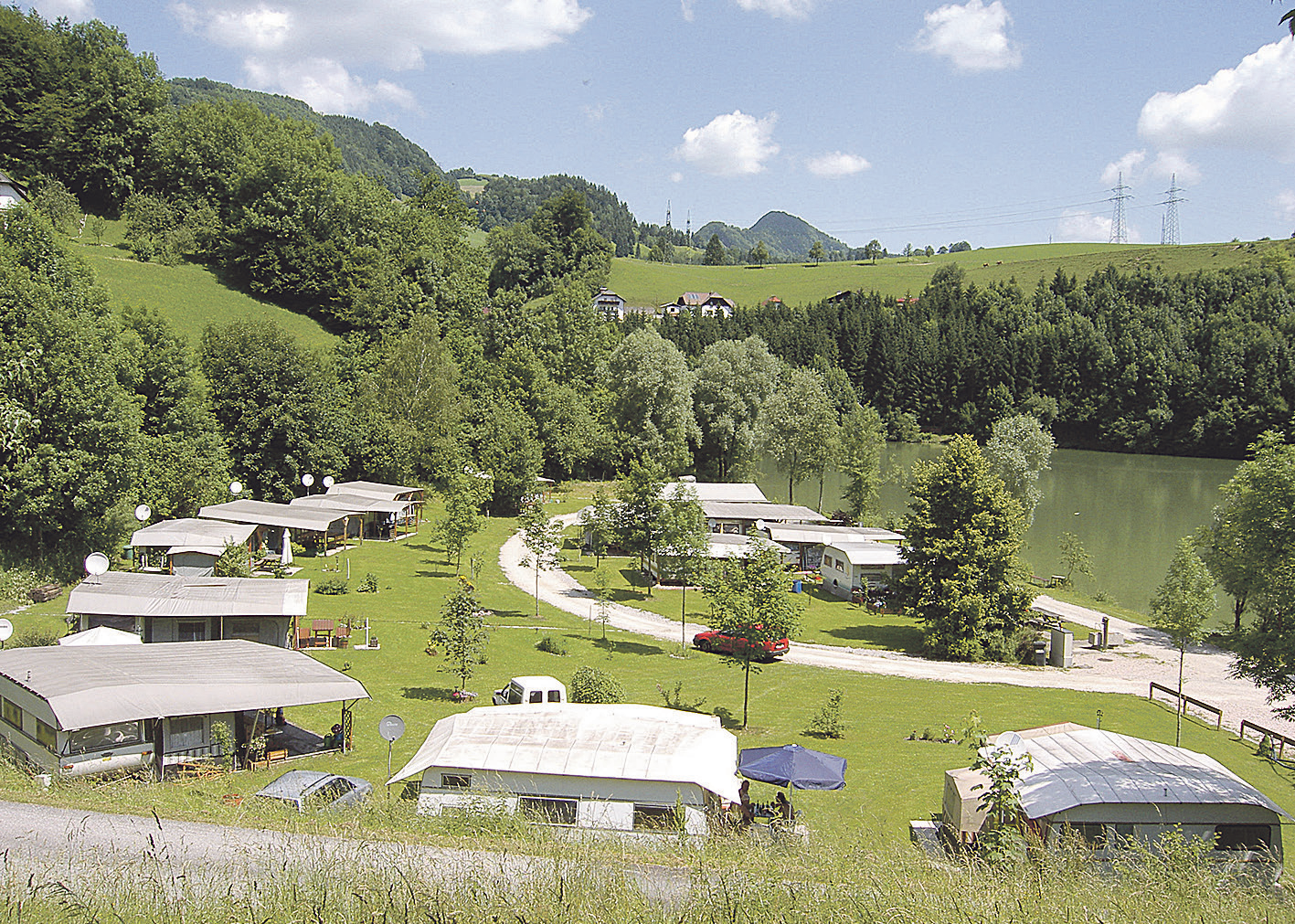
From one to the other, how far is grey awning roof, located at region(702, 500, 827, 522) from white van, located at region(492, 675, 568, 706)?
970 inches

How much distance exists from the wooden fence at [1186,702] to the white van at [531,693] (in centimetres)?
1527

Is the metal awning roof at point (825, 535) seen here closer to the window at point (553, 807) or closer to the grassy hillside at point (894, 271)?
the window at point (553, 807)

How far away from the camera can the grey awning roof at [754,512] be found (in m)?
43.7

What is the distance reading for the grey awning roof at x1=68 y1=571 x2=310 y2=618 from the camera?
20891 millimetres

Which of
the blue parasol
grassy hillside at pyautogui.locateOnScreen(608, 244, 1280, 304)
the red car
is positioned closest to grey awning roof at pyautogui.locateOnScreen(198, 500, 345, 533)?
the red car

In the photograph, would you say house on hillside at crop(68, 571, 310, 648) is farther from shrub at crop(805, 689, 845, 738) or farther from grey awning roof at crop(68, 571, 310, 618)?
shrub at crop(805, 689, 845, 738)

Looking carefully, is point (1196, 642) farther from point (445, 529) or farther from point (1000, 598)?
point (445, 529)

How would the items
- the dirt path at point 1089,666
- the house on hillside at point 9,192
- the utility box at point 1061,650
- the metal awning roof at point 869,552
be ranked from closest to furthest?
the dirt path at point 1089,666 < the utility box at point 1061,650 < the metal awning roof at point 869,552 < the house on hillside at point 9,192

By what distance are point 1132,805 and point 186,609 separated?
66.7 ft

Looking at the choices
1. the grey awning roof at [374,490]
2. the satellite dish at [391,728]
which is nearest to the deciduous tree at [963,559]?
the satellite dish at [391,728]

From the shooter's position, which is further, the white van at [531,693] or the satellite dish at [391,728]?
the white van at [531,693]

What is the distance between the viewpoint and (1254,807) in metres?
12.9

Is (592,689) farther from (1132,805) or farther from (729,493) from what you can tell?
(729,493)

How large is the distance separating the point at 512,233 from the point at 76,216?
60937mm
